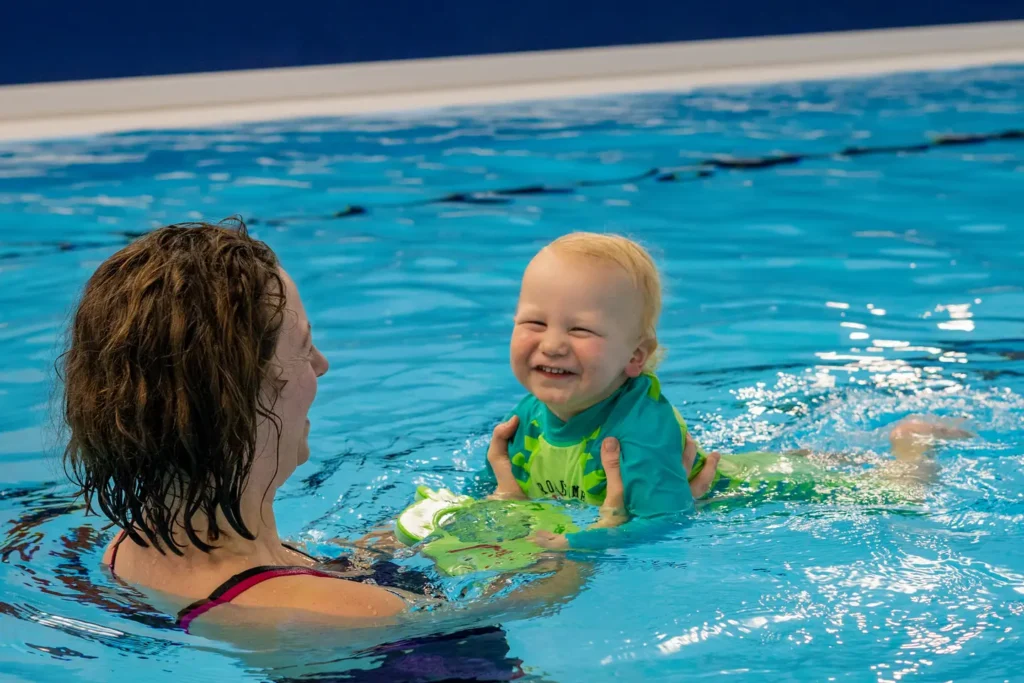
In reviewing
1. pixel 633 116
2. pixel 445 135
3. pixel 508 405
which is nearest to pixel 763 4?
pixel 633 116

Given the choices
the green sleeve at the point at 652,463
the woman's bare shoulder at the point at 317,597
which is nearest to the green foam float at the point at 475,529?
the green sleeve at the point at 652,463

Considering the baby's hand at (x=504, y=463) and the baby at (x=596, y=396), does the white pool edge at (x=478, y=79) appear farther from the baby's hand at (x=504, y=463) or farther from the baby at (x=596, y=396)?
the baby at (x=596, y=396)

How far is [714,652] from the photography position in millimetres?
2600

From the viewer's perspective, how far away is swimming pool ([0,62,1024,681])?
8.57ft

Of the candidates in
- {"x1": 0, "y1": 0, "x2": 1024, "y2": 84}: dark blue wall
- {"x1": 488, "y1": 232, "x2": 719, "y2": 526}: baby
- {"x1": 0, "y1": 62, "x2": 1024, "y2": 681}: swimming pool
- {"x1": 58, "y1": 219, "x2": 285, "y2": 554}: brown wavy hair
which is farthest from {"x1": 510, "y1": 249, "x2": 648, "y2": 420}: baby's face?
{"x1": 0, "y1": 0, "x2": 1024, "y2": 84}: dark blue wall

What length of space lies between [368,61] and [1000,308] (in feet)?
29.2

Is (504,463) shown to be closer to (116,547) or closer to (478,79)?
(116,547)

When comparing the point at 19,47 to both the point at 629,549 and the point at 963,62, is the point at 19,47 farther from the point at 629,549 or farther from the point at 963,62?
the point at 629,549

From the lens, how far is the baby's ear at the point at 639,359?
3.15 meters

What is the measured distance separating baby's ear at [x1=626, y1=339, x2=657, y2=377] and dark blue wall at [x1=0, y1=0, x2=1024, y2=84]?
9.96 metres

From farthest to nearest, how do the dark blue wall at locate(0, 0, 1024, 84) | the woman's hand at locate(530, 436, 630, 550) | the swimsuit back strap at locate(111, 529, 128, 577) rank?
1. the dark blue wall at locate(0, 0, 1024, 84)
2. the woman's hand at locate(530, 436, 630, 550)
3. the swimsuit back strap at locate(111, 529, 128, 577)

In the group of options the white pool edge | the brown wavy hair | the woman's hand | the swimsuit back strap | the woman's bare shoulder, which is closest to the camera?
the brown wavy hair

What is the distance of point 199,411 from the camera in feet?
6.57

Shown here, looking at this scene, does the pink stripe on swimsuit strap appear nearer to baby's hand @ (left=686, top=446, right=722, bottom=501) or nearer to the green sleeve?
the green sleeve
